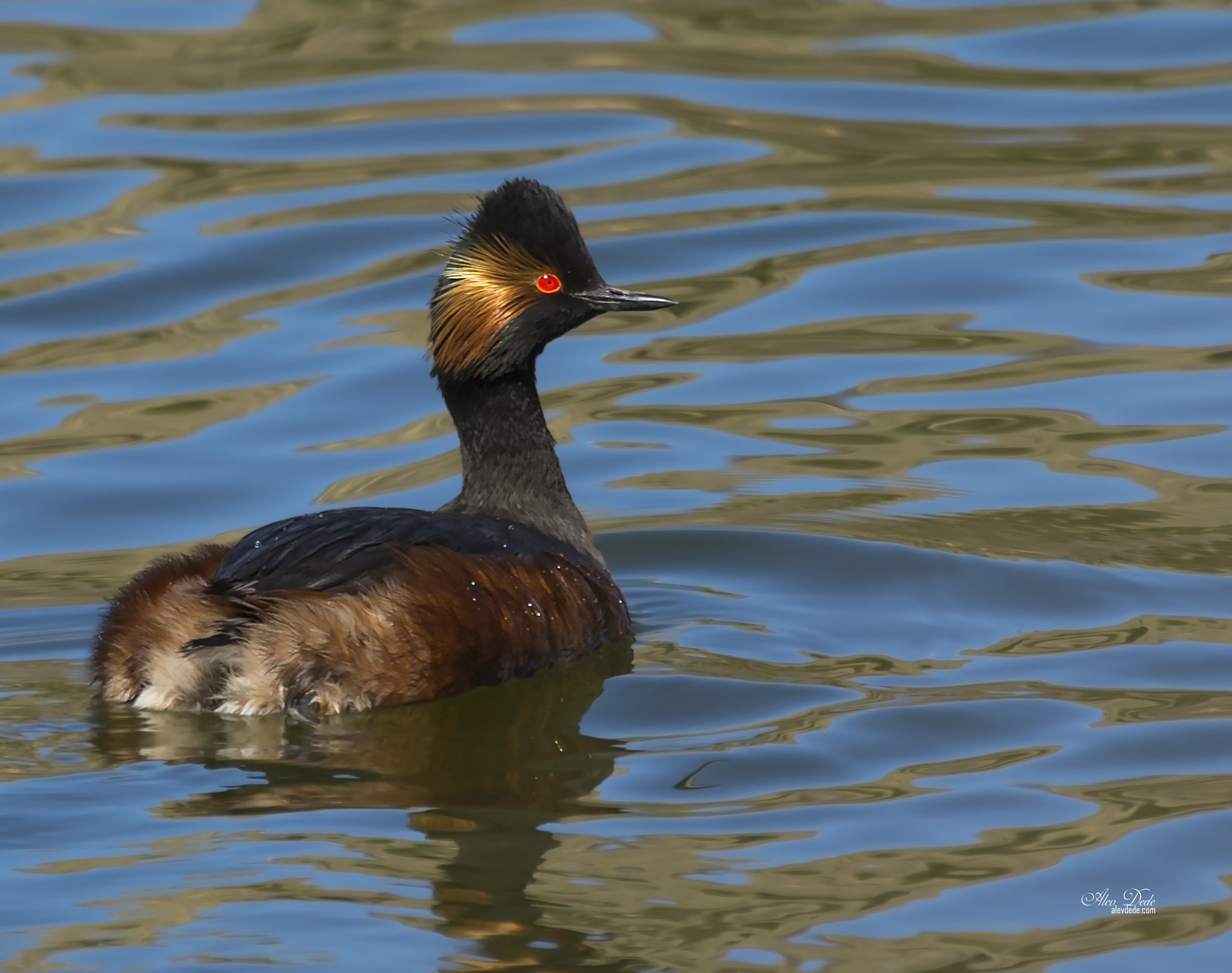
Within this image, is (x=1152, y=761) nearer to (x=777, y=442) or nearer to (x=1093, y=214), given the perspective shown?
(x=777, y=442)

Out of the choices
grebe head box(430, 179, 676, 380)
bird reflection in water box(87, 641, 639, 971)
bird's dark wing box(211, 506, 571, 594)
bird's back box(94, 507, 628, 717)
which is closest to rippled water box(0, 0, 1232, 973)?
bird reflection in water box(87, 641, 639, 971)

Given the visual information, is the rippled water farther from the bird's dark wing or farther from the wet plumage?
the bird's dark wing

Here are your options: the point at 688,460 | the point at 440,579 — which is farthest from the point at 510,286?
the point at 688,460

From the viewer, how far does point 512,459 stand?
777cm

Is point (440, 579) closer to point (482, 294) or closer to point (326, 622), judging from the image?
point (326, 622)

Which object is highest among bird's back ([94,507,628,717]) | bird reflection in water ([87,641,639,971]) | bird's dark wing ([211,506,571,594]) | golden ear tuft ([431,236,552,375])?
golden ear tuft ([431,236,552,375])

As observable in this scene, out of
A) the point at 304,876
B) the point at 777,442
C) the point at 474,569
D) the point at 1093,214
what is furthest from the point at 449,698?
the point at 1093,214

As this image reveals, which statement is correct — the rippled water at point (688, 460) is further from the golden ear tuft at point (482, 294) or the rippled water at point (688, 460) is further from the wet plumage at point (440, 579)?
the golden ear tuft at point (482, 294)

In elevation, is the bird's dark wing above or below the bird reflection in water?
above

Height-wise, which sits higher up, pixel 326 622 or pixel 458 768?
pixel 326 622

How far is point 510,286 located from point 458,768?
1.96 m

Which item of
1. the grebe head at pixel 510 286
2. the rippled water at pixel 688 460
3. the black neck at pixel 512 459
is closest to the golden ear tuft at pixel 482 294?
the grebe head at pixel 510 286

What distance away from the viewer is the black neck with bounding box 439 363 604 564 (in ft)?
25.3

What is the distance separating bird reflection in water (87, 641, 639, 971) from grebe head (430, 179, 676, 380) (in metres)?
1.19
